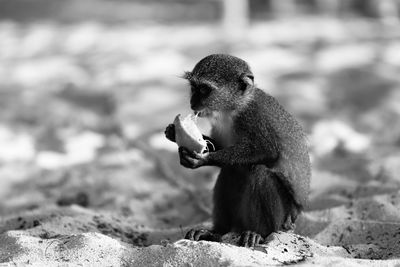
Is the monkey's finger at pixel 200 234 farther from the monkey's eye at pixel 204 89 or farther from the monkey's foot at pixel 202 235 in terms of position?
the monkey's eye at pixel 204 89

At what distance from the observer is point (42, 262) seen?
3494 millimetres

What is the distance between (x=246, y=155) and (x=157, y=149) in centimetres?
289

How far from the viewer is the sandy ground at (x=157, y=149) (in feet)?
12.3

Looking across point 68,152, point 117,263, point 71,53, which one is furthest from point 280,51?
point 117,263

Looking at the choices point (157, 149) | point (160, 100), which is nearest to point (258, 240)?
point (157, 149)

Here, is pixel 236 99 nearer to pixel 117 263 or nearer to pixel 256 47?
pixel 117 263

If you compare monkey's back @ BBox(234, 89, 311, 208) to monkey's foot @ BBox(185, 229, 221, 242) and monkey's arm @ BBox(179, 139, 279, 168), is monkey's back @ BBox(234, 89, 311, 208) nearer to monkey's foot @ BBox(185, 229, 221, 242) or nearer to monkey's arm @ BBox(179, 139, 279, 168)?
monkey's arm @ BBox(179, 139, 279, 168)

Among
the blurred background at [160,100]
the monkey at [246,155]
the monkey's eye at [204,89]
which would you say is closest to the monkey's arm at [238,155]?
the monkey at [246,155]

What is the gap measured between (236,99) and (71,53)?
734 centimetres

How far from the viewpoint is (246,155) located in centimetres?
404

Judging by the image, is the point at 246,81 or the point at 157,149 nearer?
the point at 246,81

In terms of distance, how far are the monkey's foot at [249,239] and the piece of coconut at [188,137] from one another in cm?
57

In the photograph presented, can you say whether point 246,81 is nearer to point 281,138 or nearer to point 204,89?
point 204,89

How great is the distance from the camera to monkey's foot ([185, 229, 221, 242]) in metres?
4.12
